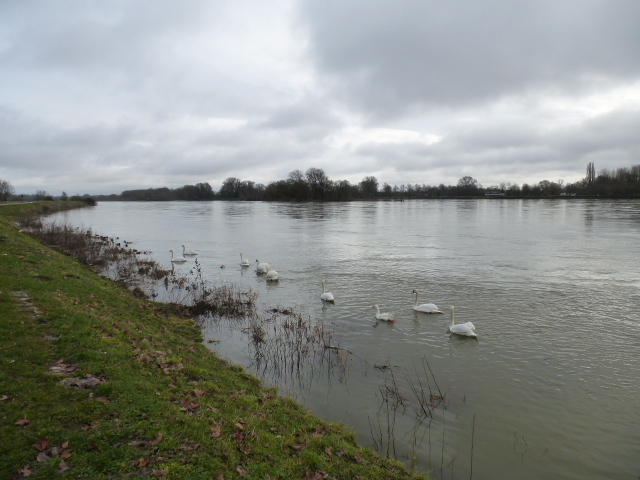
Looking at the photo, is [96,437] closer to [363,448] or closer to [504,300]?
[363,448]

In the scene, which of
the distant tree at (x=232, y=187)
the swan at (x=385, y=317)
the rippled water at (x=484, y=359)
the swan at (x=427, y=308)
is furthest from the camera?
the distant tree at (x=232, y=187)

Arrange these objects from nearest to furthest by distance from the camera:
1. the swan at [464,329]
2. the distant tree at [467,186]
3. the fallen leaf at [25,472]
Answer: the fallen leaf at [25,472] → the swan at [464,329] → the distant tree at [467,186]

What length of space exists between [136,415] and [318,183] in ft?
422

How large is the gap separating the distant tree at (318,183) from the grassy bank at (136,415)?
12439 centimetres

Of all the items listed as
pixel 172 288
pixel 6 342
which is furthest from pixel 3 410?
pixel 172 288

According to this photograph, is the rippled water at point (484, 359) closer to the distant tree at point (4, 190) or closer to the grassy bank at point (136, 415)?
the grassy bank at point (136, 415)

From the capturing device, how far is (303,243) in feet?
105

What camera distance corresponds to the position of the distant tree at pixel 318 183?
433 feet

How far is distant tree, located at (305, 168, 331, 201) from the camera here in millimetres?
131875

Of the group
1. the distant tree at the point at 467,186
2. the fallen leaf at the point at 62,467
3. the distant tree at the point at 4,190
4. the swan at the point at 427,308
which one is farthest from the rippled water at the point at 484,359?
the distant tree at the point at 467,186

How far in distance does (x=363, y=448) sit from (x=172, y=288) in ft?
42.0

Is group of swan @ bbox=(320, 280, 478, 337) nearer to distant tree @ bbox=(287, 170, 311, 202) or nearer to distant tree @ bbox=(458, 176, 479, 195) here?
distant tree @ bbox=(287, 170, 311, 202)

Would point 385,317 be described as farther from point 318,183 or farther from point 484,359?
point 318,183

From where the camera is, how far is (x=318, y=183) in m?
132
